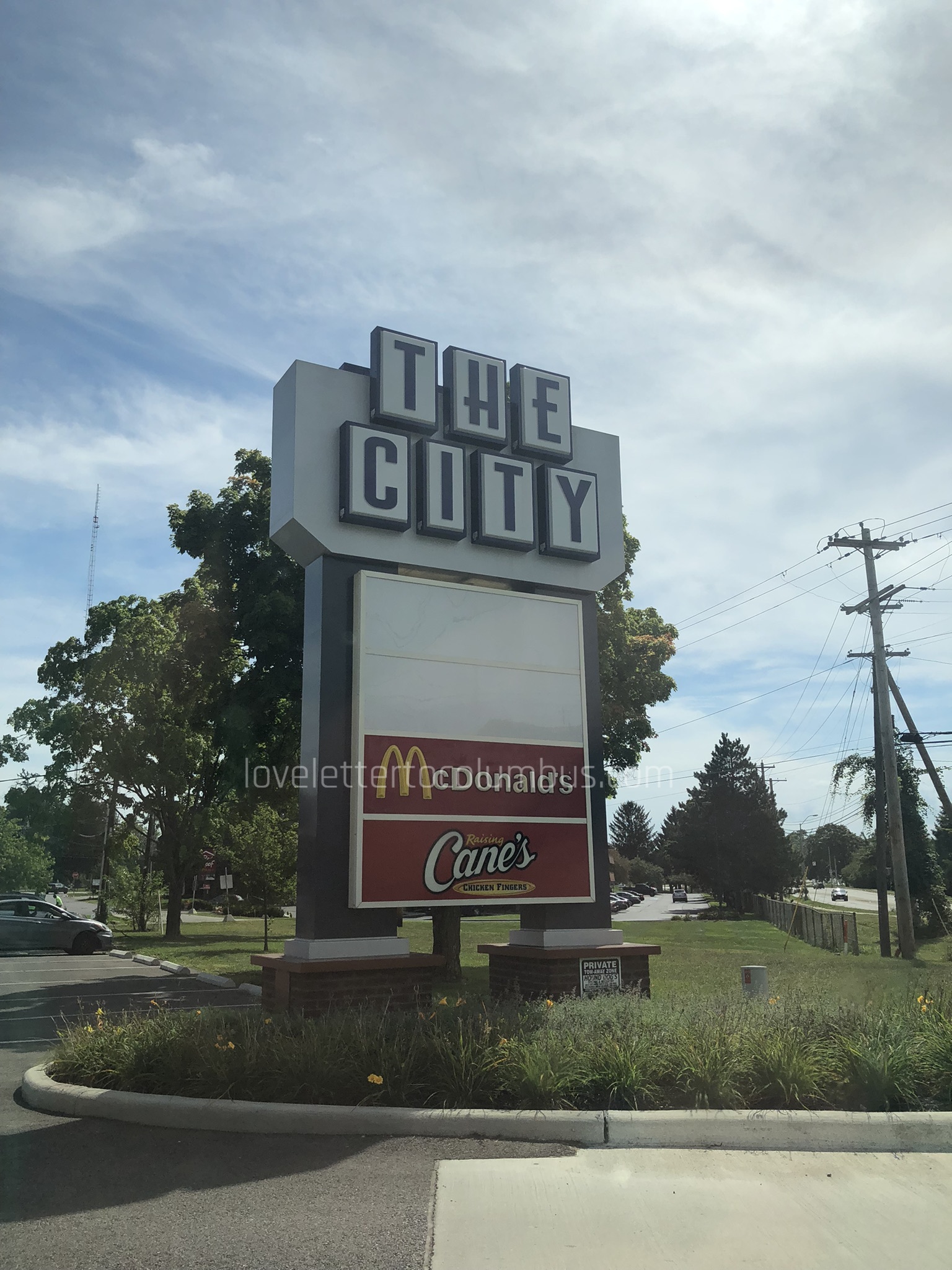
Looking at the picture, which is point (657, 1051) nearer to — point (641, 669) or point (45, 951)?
point (641, 669)

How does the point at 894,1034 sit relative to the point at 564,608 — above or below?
below

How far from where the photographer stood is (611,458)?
14188 mm

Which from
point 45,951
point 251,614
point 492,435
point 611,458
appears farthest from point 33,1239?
point 45,951

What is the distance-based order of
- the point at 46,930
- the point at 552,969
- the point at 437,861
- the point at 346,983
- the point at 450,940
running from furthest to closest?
the point at 46,930 → the point at 450,940 → the point at 552,969 → the point at 437,861 → the point at 346,983

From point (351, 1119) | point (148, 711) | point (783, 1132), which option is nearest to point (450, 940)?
point (351, 1119)

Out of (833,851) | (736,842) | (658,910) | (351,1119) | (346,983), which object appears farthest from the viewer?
(833,851)

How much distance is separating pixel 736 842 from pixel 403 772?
79.6 m

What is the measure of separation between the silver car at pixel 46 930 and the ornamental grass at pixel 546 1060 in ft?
65.9

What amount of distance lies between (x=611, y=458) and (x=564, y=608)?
106 inches

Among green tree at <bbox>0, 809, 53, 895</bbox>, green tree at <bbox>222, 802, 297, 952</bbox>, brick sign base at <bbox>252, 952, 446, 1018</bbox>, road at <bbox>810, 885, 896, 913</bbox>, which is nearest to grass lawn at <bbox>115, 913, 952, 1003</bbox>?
green tree at <bbox>222, 802, 297, 952</bbox>

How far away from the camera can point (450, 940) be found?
1836 cm

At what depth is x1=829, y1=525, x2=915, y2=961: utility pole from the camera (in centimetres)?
2977

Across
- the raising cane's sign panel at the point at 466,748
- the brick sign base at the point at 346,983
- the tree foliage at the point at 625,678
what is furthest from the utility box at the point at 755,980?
the tree foliage at the point at 625,678

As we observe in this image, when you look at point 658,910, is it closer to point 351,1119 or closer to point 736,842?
point 736,842
